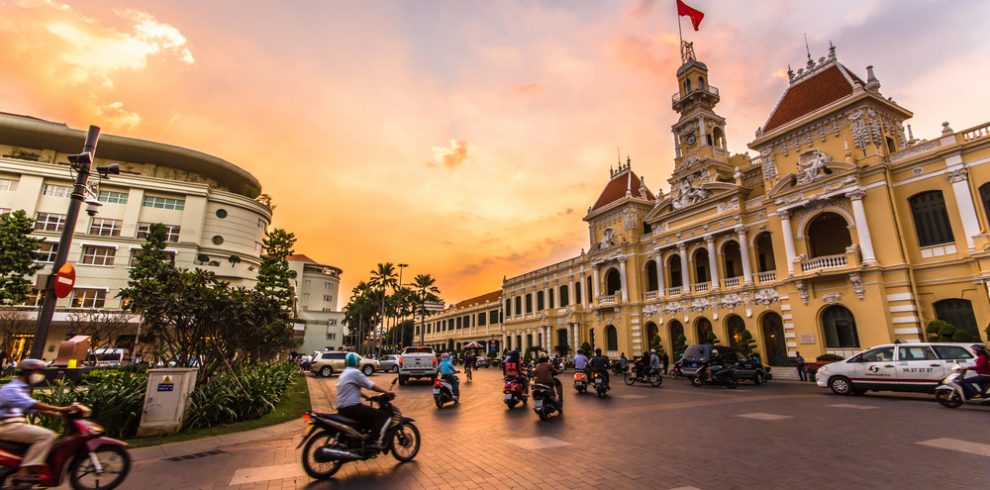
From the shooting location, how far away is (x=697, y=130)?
1409 inches

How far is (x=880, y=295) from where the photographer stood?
2111 centimetres

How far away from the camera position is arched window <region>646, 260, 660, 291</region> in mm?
36737

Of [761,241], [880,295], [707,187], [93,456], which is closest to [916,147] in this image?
[880,295]

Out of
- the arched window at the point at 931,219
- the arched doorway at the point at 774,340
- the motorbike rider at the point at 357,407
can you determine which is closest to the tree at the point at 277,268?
the motorbike rider at the point at 357,407

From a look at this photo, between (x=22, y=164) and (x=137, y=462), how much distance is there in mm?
50347

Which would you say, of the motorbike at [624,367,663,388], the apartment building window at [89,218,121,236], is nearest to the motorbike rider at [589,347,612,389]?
the motorbike at [624,367,663,388]

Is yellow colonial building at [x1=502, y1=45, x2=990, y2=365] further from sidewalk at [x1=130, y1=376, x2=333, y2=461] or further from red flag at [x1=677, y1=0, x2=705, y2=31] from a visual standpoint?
sidewalk at [x1=130, y1=376, x2=333, y2=461]

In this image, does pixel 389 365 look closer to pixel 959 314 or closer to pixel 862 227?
pixel 862 227

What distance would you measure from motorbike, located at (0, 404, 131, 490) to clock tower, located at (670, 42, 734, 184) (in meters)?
35.2

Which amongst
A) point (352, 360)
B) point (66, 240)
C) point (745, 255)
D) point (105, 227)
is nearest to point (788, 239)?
point (745, 255)

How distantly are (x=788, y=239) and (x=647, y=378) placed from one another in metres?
12.4

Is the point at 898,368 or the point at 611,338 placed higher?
the point at 611,338

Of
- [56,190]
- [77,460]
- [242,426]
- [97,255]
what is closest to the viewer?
[77,460]

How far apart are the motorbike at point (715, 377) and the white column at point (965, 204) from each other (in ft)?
38.2
